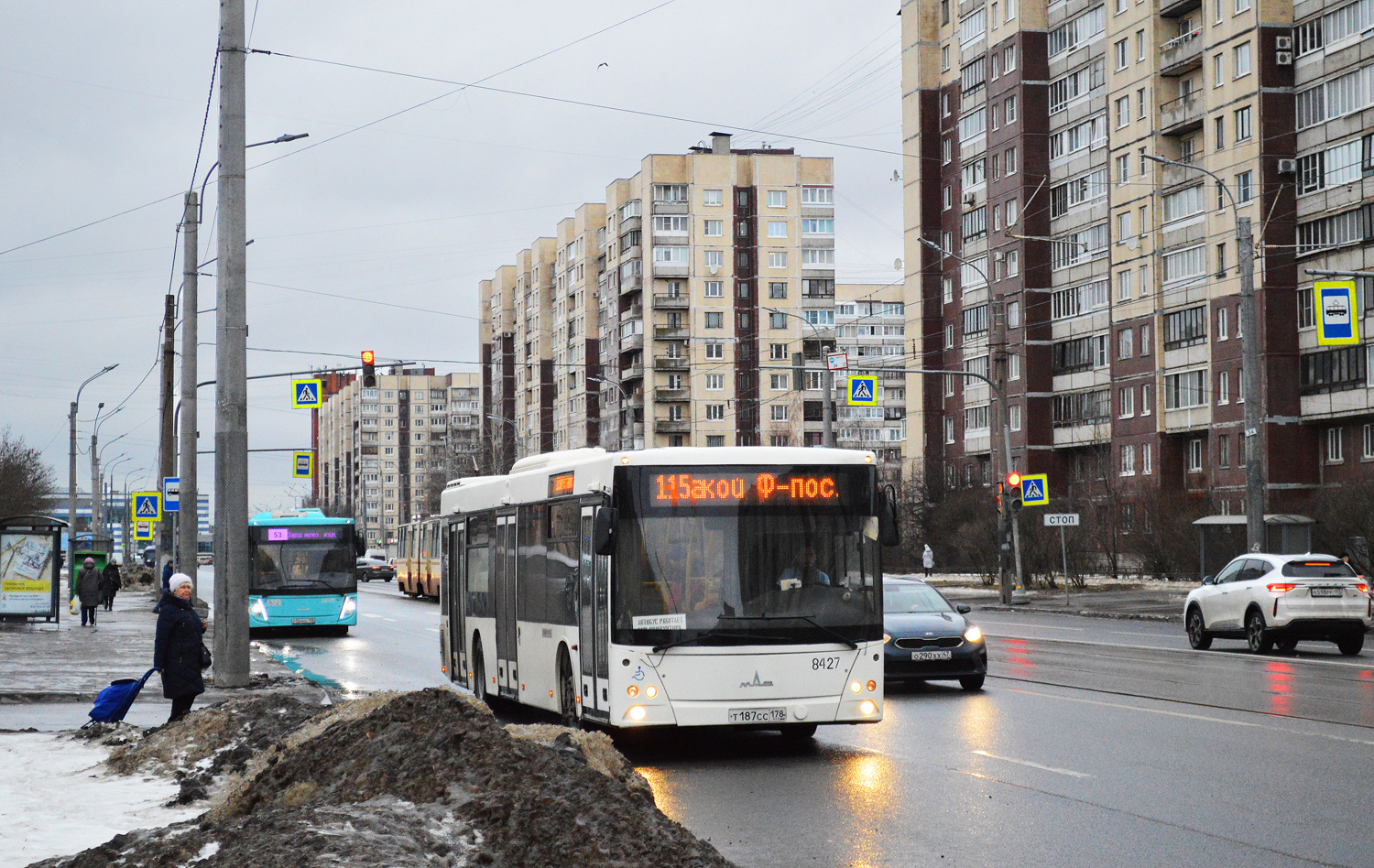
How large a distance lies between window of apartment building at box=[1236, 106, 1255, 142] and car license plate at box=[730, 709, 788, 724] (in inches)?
2320

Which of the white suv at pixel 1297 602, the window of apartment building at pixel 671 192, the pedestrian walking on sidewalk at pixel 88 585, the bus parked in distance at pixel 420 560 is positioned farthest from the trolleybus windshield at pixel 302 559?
the window of apartment building at pixel 671 192

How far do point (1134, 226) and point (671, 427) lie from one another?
171 feet

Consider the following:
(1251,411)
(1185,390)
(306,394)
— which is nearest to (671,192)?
(1185,390)

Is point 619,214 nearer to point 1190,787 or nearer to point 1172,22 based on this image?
point 1172,22

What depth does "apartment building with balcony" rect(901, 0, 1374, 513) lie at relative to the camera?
64.8 m

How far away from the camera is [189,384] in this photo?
35281 mm

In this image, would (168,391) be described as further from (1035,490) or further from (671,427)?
(671,427)

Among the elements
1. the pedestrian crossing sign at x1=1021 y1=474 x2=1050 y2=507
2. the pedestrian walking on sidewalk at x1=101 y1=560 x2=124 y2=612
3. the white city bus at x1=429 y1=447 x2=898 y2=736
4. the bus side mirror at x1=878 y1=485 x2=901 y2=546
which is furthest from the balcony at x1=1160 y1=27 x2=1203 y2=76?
the white city bus at x1=429 y1=447 x2=898 y2=736

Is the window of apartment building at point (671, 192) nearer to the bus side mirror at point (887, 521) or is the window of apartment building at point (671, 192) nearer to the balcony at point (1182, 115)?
the balcony at point (1182, 115)

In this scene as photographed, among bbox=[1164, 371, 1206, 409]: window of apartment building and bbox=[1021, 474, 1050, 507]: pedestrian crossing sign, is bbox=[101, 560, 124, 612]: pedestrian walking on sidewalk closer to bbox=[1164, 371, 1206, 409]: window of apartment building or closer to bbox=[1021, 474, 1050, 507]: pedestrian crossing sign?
bbox=[1021, 474, 1050, 507]: pedestrian crossing sign

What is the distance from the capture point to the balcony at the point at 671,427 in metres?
122

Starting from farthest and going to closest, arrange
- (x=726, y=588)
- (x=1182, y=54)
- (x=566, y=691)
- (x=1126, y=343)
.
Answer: (x=1126, y=343) → (x=1182, y=54) → (x=566, y=691) → (x=726, y=588)

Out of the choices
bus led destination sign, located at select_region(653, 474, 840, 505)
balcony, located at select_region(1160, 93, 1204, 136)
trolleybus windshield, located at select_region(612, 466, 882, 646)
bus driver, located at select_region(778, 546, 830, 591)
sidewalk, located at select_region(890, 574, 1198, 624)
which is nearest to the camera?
trolleybus windshield, located at select_region(612, 466, 882, 646)

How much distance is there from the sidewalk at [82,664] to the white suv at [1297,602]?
1478cm
